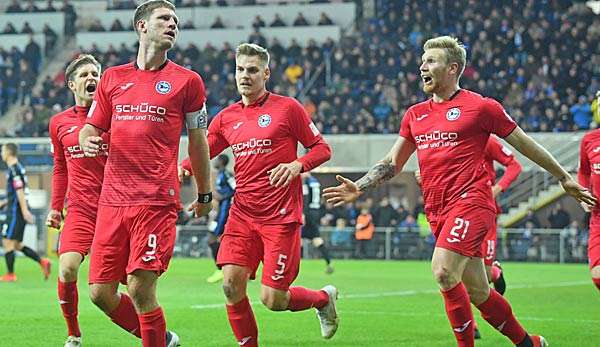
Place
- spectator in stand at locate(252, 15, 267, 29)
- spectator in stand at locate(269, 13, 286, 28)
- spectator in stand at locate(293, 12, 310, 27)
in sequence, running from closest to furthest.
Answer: spectator in stand at locate(252, 15, 267, 29) → spectator in stand at locate(293, 12, 310, 27) → spectator in stand at locate(269, 13, 286, 28)

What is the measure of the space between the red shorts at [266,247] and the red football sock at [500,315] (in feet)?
5.07

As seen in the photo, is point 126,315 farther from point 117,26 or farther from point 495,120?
point 117,26

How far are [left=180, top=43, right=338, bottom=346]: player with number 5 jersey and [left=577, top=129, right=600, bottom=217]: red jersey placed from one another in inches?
107

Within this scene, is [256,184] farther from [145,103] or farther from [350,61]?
[350,61]

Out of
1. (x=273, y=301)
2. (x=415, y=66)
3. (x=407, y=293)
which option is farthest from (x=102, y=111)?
(x=415, y=66)

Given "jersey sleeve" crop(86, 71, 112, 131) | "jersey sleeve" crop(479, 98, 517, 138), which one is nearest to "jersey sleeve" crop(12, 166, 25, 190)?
"jersey sleeve" crop(86, 71, 112, 131)

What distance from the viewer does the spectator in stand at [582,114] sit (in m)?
31.5

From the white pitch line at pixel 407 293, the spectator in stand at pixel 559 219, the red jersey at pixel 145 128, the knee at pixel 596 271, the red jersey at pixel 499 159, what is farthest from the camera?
the spectator in stand at pixel 559 219

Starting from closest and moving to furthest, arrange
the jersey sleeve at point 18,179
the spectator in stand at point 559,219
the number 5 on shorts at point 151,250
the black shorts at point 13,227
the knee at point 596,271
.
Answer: the number 5 on shorts at point 151,250 < the knee at point 596,271 < the jersey sleeve at point 18,179 < the black shorts at point 13,227 < the spectator in stand at point 559,219

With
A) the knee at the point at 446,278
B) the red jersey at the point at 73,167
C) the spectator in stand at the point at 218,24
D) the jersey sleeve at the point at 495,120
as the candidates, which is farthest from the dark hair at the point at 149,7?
the spectator in stand at the point at 218,24

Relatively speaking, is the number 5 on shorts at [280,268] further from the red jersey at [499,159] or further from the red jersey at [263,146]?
the red jersey at [499,159]

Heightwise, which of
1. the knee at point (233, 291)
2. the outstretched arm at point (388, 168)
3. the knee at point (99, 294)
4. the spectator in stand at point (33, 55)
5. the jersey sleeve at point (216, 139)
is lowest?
the knee at point (233, 291)

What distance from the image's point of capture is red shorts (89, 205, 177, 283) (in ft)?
26.4

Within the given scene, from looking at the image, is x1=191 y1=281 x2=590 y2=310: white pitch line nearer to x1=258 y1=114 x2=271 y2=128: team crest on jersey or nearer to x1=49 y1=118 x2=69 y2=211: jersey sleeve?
x1=49 y1=118 x2=69 y2=211: jersey sleeve
